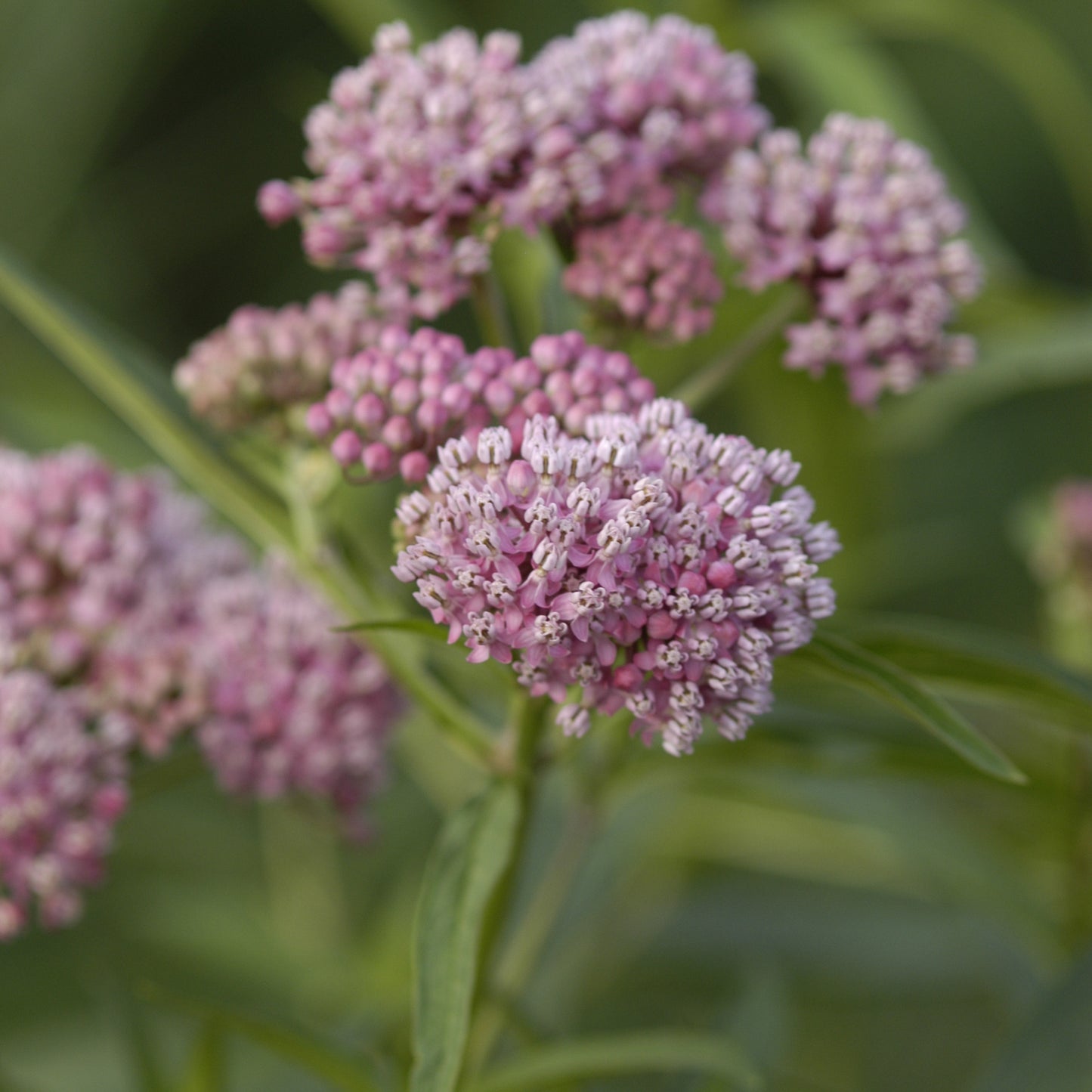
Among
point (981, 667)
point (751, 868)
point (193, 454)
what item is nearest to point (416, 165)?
point (193, 454)

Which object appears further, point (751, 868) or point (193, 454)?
point (751, 868)

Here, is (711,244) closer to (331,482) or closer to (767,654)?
(331,482)

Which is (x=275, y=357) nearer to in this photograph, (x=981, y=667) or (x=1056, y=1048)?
(x=981, y=667)

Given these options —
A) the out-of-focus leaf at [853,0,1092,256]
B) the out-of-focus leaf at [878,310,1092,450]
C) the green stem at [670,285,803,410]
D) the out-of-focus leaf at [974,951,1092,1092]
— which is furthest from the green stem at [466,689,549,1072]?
the out-of-focus leaf at [853,0,1092,256]

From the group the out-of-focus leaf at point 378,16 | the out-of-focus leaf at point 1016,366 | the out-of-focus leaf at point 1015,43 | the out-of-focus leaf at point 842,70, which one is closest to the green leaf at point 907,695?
the out-of-focus leaf at point 1016,366

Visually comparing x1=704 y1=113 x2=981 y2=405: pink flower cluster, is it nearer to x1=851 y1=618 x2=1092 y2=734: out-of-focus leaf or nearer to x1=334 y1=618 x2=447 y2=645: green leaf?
x1=851 y1=618 x2=1092 y2=734: out-of-focus leaf

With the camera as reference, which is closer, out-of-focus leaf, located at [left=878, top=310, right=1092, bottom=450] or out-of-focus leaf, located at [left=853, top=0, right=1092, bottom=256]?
out-of-focus leaf, located at [left=878, top=310, right=1092, bottom=450]

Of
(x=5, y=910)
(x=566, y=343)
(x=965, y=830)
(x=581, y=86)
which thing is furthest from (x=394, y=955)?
(x=581, y=86)
